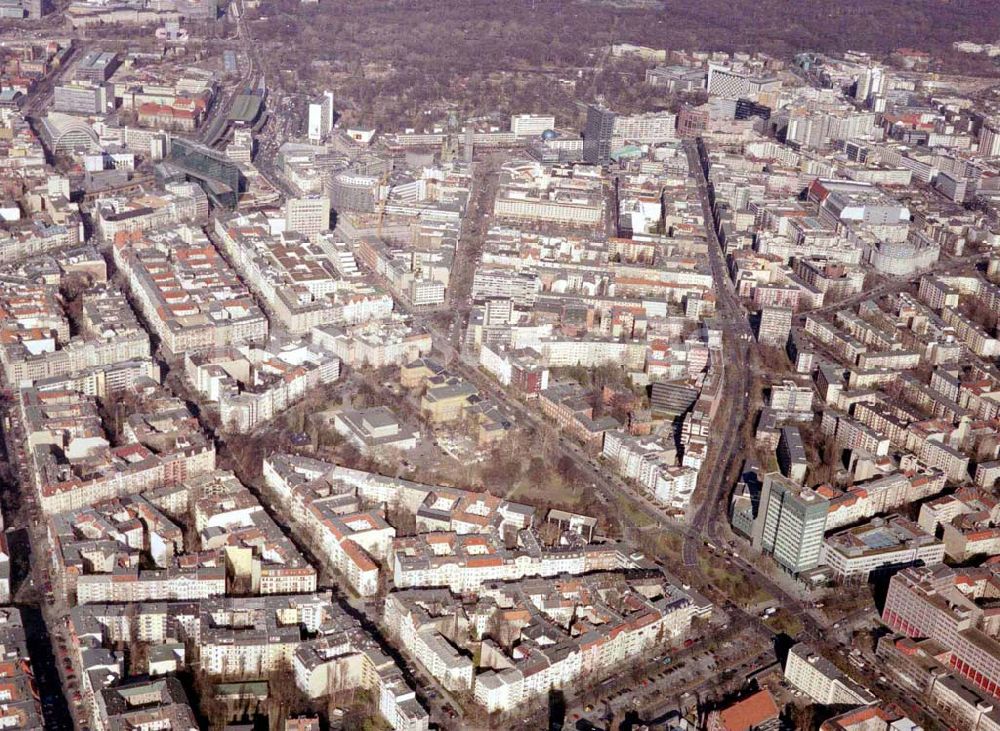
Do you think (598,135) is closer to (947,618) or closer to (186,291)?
(186,291)

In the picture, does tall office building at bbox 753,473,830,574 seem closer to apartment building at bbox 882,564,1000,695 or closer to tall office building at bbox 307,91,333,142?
apartment building at bbox 882,564,1000,695

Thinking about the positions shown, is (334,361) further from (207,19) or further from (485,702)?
(207,19)

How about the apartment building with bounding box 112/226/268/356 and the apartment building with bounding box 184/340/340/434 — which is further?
the apartment building with bounding box 112/226/268/356

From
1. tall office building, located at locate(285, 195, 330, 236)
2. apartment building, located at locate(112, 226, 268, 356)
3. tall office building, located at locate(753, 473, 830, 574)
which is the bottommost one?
tall office building, located at locate(753, 473, 830, 574)

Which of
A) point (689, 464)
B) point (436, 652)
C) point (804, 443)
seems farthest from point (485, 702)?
point (804, 443)

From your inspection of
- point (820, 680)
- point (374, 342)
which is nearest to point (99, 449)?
point (374, 342)

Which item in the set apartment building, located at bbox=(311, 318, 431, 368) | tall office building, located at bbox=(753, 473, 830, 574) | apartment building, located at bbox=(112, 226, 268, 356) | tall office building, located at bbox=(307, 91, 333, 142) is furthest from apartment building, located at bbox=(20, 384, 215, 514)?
tall office building, located at bbox=(307, 91, 333, 142)
